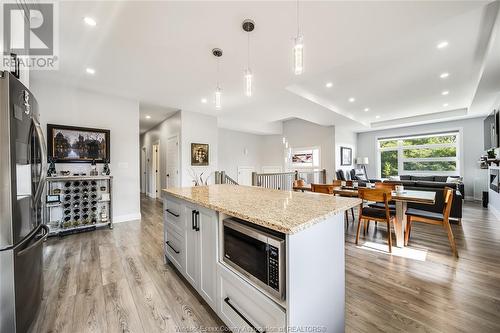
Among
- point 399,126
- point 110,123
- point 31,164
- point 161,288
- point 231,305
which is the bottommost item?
point 161,288

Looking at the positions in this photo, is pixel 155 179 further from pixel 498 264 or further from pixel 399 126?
pixel 399 126

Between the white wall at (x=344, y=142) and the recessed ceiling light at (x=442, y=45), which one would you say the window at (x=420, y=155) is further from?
the recessed ceiling light at (x=442, y=45)

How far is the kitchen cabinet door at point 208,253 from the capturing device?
1.50m

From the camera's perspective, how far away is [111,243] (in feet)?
10.2

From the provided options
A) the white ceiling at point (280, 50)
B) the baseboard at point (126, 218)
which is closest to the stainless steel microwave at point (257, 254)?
the white ceiling at point (280, 50)

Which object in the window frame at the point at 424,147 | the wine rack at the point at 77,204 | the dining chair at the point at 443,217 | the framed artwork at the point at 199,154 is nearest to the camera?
the dining chair at the point at 443,217

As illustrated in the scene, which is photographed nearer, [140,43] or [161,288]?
[161,288]

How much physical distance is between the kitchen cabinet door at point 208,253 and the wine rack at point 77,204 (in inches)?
125

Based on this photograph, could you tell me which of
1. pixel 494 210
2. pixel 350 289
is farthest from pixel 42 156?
pixel 494 210

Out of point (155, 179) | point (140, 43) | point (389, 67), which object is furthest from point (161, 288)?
point (155, 179)

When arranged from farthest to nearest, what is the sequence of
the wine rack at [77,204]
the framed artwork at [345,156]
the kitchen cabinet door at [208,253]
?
the framed artwork at [345,156] < the wine rack at [77,204] < the kitchen cabinet door at [208,253]

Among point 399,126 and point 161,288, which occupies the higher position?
point 399,126

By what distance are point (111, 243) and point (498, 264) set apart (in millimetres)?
5167

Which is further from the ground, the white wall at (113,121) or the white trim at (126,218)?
the white wall at (113,121)
